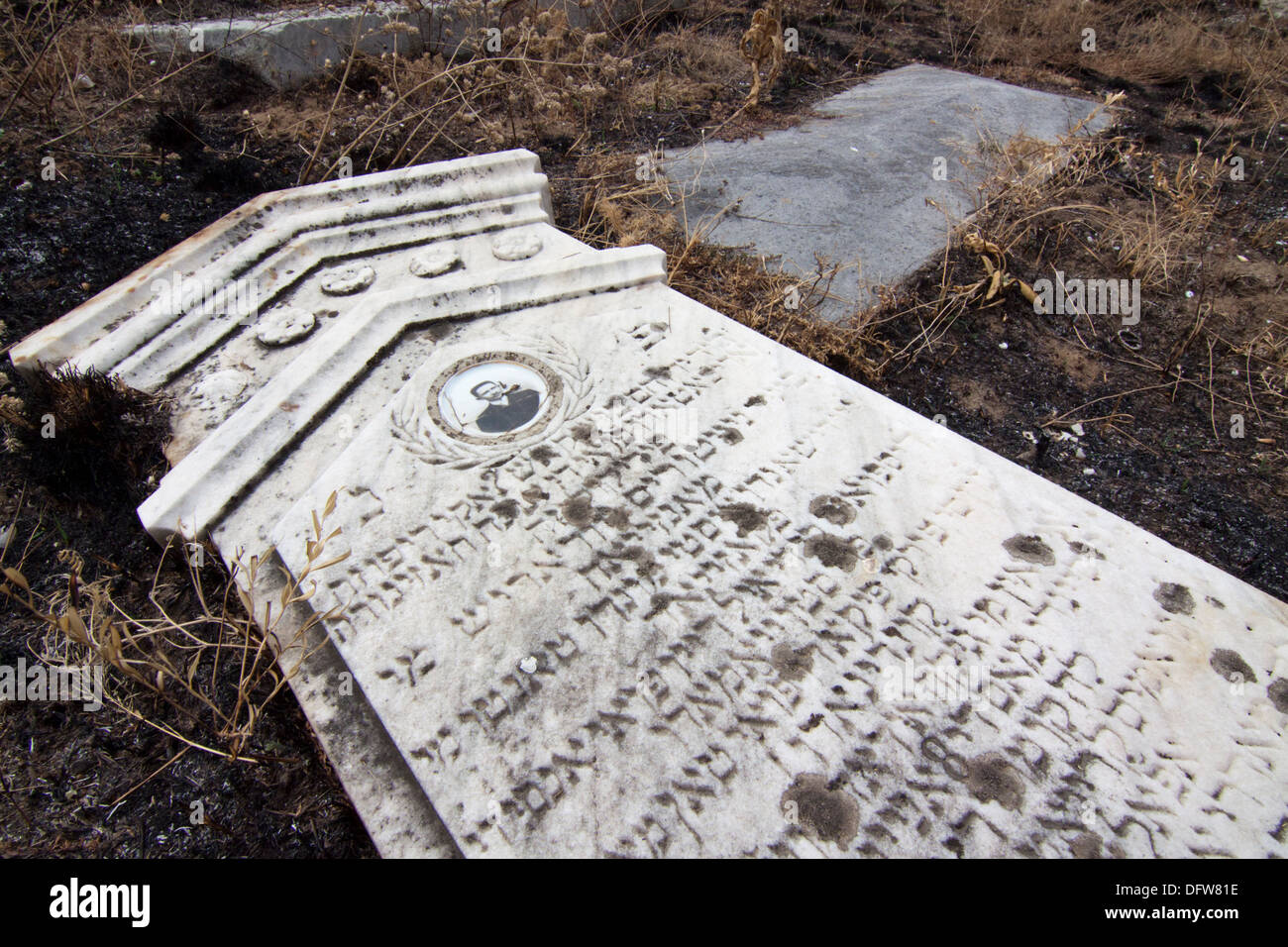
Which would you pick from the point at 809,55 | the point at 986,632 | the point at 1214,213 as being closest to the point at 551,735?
the point at 986,632

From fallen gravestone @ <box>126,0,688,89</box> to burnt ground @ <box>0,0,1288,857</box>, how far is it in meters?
0.13

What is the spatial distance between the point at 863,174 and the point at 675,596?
9.77 feet

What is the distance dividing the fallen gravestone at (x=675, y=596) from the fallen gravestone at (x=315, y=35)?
8.14 feet

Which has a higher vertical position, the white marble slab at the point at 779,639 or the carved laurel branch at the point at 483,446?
the carved laurel branch at the point at 483,446

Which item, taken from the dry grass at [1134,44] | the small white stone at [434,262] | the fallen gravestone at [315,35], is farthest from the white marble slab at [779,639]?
the dry grass at [1134,44]

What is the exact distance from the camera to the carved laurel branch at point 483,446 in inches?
81.7

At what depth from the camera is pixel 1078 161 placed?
406 cm

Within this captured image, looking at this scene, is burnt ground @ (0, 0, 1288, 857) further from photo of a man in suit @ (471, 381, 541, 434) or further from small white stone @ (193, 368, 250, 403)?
photo of a man in suit @ (471, 381, 541, 434)

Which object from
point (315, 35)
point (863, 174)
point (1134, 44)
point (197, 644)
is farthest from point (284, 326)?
point (1134, 44)

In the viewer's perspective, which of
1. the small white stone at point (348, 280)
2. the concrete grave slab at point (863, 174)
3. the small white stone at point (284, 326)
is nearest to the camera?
the small white stone at point (284, 326)

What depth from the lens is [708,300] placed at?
3082mm

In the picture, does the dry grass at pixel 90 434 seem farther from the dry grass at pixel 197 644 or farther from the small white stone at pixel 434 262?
the small white stone at pixel 434 262

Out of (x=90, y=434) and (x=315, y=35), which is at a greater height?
(x=315, y=35)

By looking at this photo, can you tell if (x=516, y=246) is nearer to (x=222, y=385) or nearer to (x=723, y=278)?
(x=723, y=278)
